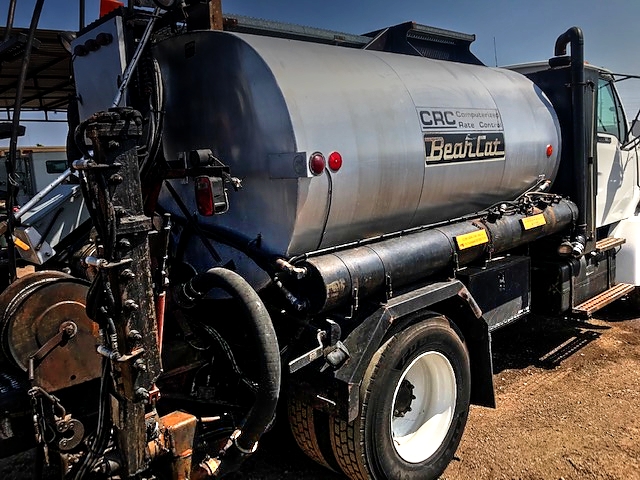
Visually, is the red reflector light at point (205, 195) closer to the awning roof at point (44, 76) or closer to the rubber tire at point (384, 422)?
the rubber tire at point (384, 422)

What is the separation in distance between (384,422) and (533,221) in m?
2.13

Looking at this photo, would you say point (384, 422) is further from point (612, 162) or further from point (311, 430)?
point (612, 162)

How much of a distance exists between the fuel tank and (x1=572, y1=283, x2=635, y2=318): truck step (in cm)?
192

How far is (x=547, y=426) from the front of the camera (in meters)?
4.09

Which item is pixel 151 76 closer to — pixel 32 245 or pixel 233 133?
pixel 233 133

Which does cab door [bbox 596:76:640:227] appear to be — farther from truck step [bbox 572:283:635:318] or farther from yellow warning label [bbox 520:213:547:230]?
yellow warning label [bbox 520:213:547:230]

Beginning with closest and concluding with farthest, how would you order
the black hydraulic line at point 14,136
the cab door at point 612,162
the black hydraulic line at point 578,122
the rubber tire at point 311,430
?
the black hydraulic line at point 14,136
the rubber tire at point 311,430
the black hydraulic line at point 578,122
the cab door at point 612,162

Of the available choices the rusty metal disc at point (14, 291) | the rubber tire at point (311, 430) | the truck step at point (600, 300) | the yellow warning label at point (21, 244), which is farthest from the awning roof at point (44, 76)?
the truck step at point (600, 300)

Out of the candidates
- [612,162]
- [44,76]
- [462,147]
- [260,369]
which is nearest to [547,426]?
[462,147]

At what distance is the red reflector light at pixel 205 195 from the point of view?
2795mm

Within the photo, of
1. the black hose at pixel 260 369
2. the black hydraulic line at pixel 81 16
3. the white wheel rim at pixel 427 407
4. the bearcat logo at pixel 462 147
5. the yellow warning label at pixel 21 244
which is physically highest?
the black hydraulic line at pixel 81 16

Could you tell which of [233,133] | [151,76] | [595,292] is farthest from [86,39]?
[595,292]

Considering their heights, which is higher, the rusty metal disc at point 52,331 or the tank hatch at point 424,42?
the tank hatch at point 424,42

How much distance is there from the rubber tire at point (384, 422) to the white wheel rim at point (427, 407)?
0.07 metres
